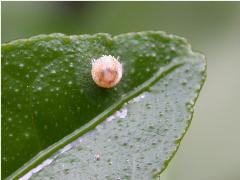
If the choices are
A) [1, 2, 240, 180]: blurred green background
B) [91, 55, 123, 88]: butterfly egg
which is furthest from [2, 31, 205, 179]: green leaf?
[1, 2, 240, 180]: blurred green background

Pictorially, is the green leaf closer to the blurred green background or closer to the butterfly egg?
the butterfly egg

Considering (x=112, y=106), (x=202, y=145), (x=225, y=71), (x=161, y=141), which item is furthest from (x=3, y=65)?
(x=225, y=71)

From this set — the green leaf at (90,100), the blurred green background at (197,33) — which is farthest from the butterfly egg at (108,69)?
the blurred green background at (197,33)

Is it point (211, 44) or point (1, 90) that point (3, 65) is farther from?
point (211, 44)

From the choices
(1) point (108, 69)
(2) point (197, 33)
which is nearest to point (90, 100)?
(1) point (108, 69)

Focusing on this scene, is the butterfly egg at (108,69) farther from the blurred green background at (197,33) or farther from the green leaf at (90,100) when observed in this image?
the blurred green background at (197,33)

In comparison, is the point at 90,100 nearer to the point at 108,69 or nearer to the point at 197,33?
the point at 108,69
